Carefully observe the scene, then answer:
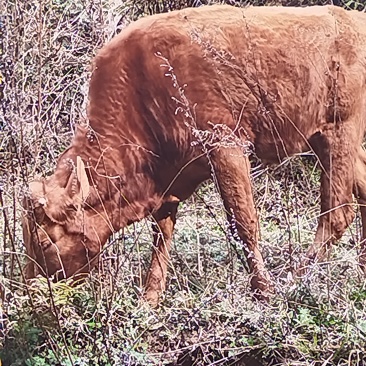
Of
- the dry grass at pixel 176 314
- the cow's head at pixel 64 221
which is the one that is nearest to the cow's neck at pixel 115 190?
the cow's head at pixel 64 221

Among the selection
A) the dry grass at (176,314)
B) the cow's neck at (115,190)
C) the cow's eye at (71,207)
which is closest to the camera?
the dry grass at (176,314)

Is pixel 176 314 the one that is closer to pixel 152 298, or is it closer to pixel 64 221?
pixel 152 298

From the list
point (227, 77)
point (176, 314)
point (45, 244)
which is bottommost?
point (176, 314)

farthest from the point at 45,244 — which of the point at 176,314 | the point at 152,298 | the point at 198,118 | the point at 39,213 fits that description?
the point at 198,118

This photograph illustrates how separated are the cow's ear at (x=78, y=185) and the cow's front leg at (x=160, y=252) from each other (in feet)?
→ 1.70

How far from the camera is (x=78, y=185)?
174 inches

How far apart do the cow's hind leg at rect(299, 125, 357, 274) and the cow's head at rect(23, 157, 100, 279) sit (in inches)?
56.3

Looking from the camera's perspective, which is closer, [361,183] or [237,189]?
[237,189]

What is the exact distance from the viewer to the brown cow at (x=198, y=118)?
4520 mm

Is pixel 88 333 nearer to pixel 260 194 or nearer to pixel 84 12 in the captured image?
pixel 260 194

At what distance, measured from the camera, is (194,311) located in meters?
3.98

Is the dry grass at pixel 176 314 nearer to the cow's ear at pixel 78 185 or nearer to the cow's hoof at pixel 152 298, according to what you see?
the cow's hoof at pixel 152 298

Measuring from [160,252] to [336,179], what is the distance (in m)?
1.16

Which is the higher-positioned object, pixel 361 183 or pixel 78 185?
pixel 78 185
